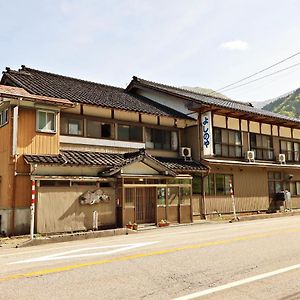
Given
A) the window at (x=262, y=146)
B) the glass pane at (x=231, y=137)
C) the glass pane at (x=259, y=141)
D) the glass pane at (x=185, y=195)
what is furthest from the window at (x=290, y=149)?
the glass pane at (x=185, y=195)

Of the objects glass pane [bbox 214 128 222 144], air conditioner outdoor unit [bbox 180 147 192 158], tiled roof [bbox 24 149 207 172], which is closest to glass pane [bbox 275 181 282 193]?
glass pane [bbox 214 128 222 144]

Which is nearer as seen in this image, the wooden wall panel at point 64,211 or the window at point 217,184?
→ the wooden wall panel at point 64,211

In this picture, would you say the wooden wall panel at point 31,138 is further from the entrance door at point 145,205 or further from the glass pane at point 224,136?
the glass pane at point 224,136

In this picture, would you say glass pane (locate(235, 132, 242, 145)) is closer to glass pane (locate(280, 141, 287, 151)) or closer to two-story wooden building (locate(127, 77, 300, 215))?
two-story wooden building (locate(127, 77, 300, 215))

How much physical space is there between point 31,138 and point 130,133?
6.61 metres

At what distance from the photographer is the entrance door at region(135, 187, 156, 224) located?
1819 centimetres

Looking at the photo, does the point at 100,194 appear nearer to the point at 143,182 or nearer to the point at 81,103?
the point at 143,182

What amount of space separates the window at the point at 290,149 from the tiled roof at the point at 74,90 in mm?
10481

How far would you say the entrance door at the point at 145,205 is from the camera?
18.2m

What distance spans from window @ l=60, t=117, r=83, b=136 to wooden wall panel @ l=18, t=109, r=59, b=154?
1.49 m

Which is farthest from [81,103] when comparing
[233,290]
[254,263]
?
[233,290]

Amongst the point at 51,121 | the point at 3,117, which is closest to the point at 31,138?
the point at 51,121

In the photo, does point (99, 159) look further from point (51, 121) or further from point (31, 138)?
point (31, 138)

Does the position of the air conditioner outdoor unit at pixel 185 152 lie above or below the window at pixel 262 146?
below
